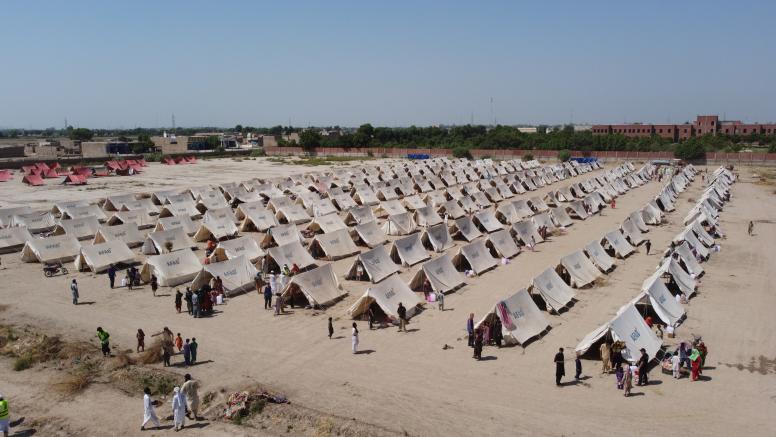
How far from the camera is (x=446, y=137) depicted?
120 meters

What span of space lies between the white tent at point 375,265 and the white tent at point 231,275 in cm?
361

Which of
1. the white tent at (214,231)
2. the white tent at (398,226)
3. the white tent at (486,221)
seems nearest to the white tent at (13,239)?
the white tent at (214,231)

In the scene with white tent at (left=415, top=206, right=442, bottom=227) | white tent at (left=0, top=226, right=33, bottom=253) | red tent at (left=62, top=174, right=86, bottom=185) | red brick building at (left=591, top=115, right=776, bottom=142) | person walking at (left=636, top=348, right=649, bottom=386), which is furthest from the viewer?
red brick building at (left=591, top=115, right=776, bottom=142)

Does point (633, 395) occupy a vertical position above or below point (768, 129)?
below

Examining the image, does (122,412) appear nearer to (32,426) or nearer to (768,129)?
(32,426)

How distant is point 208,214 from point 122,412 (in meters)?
18.2

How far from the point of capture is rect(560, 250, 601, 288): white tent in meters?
20.0

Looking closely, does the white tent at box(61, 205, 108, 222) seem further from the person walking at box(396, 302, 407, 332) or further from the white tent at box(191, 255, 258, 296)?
the person walking at box(396, 302, 407, 332)

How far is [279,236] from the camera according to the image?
26.3 m

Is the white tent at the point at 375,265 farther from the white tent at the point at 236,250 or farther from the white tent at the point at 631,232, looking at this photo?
the white tent at the point at 631,232

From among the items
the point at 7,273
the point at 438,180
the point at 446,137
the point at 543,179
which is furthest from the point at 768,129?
the point at 7,273

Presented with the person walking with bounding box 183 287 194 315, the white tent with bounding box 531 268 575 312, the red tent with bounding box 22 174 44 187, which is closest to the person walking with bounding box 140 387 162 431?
the person walking with bounding box 183 287 194 315

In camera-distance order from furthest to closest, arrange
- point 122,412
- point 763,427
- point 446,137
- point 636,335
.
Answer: point 446,137, point 636,335, point 122,412, point 763,427

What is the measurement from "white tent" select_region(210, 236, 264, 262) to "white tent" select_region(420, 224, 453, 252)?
7.38 m
